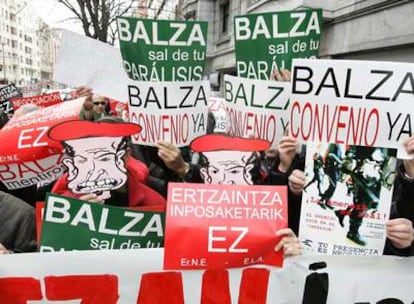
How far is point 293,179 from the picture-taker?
1.97 metres

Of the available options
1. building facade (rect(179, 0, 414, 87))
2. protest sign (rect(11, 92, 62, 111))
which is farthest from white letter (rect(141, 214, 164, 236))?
building facade (rect(179, 0, 414, 87))

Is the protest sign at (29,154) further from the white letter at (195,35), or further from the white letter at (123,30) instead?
the white letter at (195,35)

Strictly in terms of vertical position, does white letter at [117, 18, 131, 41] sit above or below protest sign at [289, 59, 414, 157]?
above

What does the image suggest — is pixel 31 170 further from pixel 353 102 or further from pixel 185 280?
pixel 353 102

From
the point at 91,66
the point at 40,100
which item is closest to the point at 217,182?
the point at 91,66

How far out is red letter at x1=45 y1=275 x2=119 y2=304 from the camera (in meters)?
1.75

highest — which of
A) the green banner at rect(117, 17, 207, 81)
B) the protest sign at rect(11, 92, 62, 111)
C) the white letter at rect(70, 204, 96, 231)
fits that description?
the green banner at rect(117, 17, 207, 81)

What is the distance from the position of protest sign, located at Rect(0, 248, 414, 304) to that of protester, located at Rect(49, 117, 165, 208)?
28 centimetres

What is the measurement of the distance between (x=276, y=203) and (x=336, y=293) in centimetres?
46

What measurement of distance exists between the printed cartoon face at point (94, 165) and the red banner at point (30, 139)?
10.2 inches

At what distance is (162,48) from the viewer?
2.62 m

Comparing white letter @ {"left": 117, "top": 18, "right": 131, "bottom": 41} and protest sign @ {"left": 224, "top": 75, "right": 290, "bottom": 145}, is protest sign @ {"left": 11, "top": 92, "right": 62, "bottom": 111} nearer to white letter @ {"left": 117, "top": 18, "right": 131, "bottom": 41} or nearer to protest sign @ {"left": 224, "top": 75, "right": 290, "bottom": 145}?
white letter @ {"left": 117, "top": 18, "right": 131, "bottom": 41}

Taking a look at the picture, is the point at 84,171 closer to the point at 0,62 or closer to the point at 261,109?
the point at 261,109

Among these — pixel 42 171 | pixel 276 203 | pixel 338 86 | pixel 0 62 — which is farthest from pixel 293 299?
pixel 0 62
